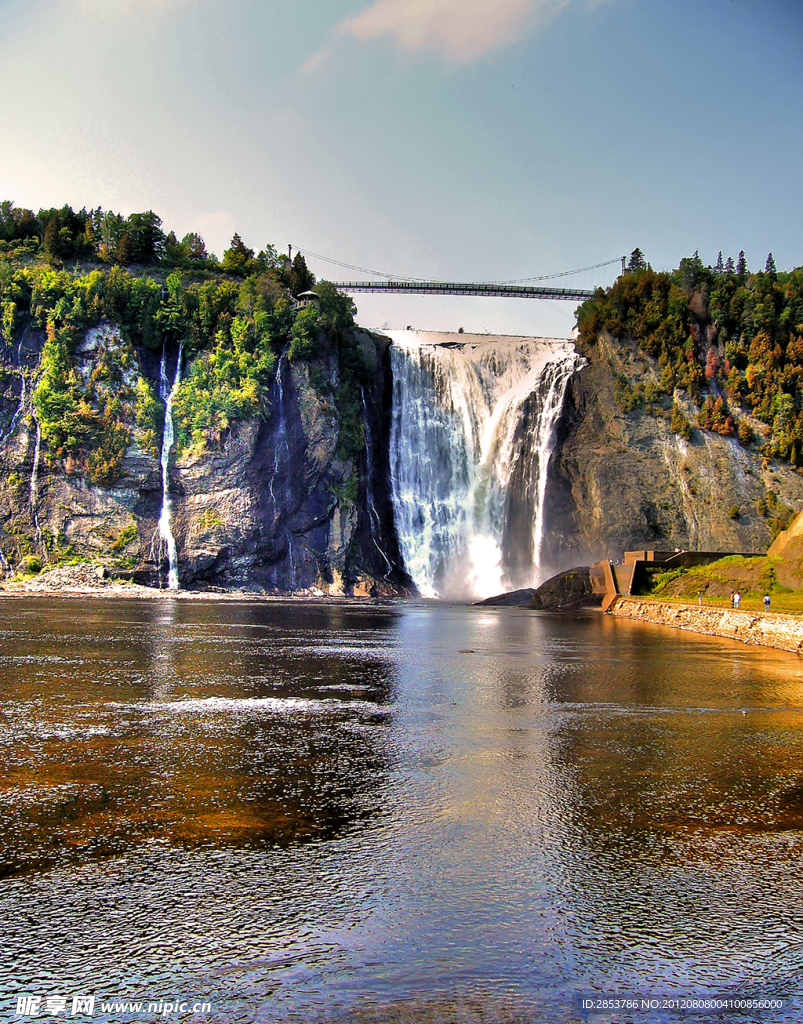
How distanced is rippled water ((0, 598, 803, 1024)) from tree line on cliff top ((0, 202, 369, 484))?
167 ft

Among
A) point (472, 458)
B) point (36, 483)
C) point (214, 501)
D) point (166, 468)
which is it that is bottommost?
point (214, 501)

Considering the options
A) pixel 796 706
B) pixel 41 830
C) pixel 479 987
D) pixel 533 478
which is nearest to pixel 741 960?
pixel 479 987

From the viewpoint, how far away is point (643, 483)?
2734 inches

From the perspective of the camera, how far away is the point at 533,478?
70188mm

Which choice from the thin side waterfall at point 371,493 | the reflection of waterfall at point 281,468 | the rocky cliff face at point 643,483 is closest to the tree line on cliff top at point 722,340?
the rocky cliff face at point 643,483

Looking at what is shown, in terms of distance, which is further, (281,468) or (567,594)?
(281,468)

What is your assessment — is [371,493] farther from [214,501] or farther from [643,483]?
[643,483]

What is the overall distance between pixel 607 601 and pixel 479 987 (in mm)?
44871

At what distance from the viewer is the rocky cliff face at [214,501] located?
199 feet

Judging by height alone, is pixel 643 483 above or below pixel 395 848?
above

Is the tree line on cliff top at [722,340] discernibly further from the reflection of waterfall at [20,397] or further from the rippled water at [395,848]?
the rippled water at [395,848]

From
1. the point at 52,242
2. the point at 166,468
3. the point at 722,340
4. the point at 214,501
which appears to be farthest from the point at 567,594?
the point at 52,242

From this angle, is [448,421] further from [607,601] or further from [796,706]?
[796,706]

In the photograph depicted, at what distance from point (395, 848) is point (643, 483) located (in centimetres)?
6637
